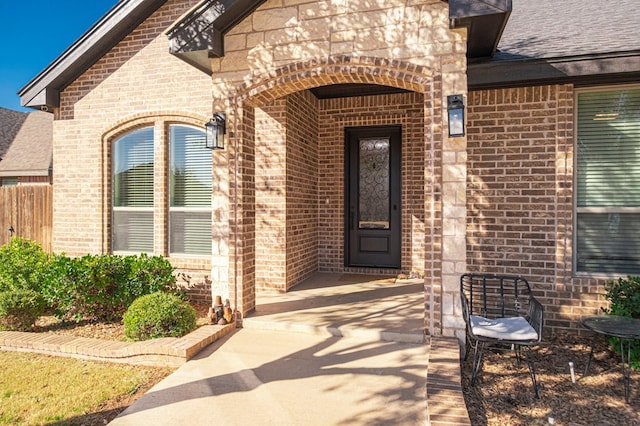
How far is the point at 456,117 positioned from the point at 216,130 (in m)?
2.73

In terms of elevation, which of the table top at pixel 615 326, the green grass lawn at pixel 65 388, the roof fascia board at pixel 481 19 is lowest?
the green grass lawn at pixel 65 388

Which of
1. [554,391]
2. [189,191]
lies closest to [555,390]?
[554,391]

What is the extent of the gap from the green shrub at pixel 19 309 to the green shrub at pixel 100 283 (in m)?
0.16

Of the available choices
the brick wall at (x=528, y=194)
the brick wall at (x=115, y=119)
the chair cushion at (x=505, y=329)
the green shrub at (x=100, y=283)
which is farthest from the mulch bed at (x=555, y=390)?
the brick wall at (x=115, y=119)

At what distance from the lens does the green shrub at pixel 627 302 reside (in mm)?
A: 3816

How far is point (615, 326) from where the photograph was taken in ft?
11.9

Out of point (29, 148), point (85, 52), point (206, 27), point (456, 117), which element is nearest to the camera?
point (456, 117)

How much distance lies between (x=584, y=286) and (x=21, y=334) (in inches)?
263

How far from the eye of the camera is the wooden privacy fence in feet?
23.7

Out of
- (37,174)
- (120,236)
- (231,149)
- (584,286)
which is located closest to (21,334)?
(120,236)

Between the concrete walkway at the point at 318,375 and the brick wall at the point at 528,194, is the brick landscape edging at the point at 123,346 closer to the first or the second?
the concrete walkway at the point at 318,375

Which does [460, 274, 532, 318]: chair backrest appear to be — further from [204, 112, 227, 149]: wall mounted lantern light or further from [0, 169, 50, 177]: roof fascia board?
[0, 169, 50, 177]: roof fascia board

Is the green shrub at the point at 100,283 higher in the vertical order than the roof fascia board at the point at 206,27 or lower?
lower

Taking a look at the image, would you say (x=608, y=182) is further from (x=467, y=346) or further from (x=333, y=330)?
(x=333, y=330)
